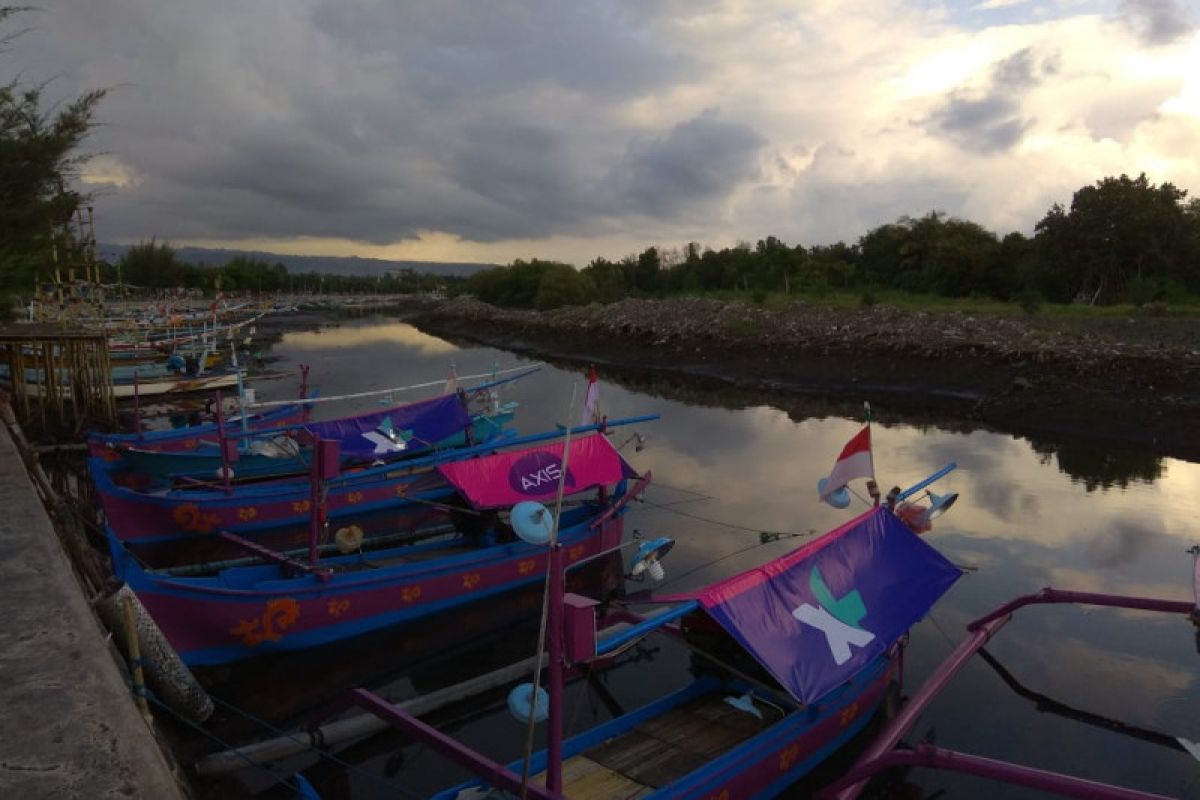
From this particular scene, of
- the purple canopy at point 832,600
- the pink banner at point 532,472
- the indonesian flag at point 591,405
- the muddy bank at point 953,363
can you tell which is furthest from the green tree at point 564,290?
the purple canopy at point 832,600

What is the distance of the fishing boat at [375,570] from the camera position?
9.98 metres

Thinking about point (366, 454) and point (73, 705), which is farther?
point (366, 454)

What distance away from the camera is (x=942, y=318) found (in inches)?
1618

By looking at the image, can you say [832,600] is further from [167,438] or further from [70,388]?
[70,388]

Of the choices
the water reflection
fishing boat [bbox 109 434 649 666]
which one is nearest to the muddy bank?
the water reflection

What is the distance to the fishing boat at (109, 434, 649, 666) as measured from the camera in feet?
32.8

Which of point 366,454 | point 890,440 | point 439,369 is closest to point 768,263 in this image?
point 439,369

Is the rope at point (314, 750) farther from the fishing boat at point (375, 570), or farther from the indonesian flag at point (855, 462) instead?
the indonesian flag at point (855, 462)

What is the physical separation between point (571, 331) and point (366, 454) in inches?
1806

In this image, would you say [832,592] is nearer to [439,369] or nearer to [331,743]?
[331,743]

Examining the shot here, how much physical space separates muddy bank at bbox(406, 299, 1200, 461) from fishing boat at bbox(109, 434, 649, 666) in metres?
20.8

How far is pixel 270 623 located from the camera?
34.0 ft

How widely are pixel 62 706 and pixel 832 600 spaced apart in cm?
700

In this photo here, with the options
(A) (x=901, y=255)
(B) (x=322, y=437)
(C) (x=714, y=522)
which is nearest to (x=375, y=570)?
(B) (x=322, y=437)
